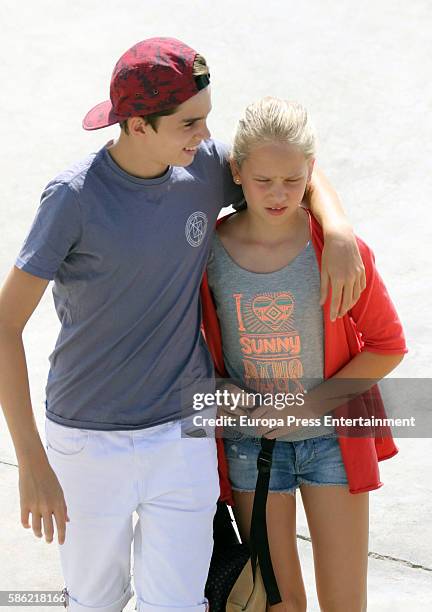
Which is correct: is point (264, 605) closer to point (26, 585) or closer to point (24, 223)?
point (26, 585)

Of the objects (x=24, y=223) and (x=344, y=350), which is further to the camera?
(x=24, y=223)

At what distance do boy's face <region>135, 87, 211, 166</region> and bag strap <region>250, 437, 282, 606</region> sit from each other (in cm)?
85

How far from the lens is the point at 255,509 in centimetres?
298

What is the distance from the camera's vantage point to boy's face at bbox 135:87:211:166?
270 cm

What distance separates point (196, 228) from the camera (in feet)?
9.37

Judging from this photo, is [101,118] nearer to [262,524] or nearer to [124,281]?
[124,281]

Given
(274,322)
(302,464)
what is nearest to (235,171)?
(274,322)

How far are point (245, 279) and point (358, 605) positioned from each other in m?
1.02

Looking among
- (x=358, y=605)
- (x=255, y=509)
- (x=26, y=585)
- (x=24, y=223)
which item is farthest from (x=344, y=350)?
(x=24, y=223)

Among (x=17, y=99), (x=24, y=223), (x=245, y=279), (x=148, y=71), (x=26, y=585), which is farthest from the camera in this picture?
(x=17, y=99)

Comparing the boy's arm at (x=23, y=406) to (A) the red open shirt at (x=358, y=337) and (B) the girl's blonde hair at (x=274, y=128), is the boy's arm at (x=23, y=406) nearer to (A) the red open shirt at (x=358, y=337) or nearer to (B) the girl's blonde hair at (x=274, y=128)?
(A) the red open shirt at (x=358, y=337)

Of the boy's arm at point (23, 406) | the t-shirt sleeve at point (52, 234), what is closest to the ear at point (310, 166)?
the t-shirt sleeve at point (52, 234)

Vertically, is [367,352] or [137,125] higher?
[137,125]

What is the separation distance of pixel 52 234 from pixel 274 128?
665 millimetres
